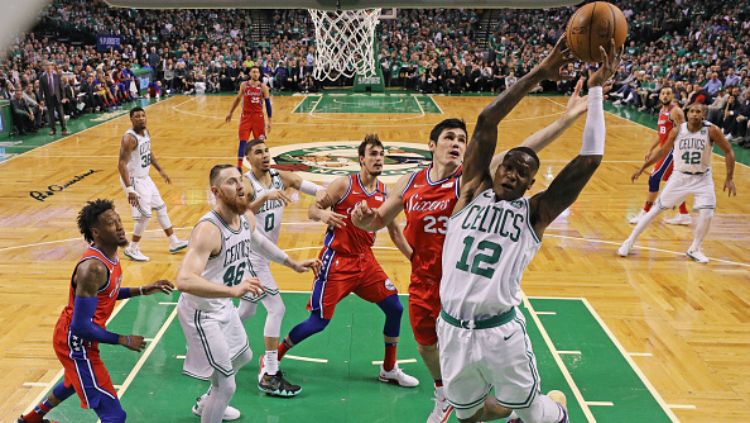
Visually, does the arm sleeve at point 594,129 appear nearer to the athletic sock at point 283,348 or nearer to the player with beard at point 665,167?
the athletic sock at point 283,348

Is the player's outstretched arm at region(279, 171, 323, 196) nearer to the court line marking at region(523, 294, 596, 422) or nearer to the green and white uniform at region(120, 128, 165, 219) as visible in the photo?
the court line marking at region(523, 294, 596, 422)

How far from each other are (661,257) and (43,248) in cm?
685

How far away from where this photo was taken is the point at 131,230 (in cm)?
907

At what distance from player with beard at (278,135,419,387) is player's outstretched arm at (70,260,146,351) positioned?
144 centimetres

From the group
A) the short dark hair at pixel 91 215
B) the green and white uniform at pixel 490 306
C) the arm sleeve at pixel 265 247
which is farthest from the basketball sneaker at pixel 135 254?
the green and white uniform at pixel 490 306

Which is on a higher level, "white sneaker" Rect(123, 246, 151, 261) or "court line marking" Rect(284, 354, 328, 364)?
"court line marking" Rect(284, 354, 328, 364)

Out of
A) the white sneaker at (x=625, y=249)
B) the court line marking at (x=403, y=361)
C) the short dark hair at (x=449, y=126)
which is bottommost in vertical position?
the white sneaker at (x=625, y=249)

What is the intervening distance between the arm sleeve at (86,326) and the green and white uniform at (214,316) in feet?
1.41

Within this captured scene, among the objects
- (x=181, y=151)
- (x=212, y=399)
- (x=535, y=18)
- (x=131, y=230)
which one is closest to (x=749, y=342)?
(x=212, y=399)

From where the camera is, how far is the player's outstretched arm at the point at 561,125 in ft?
12.1

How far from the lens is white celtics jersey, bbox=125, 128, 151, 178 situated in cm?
804

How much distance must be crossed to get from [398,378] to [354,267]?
851 mm

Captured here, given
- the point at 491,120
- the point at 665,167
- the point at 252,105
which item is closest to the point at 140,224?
the point at 252,105

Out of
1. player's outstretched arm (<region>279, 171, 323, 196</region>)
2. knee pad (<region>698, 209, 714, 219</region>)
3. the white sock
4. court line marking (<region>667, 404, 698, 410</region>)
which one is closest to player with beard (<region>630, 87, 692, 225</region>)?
knee pad (<region>698, 209, 714, 219</region>)
